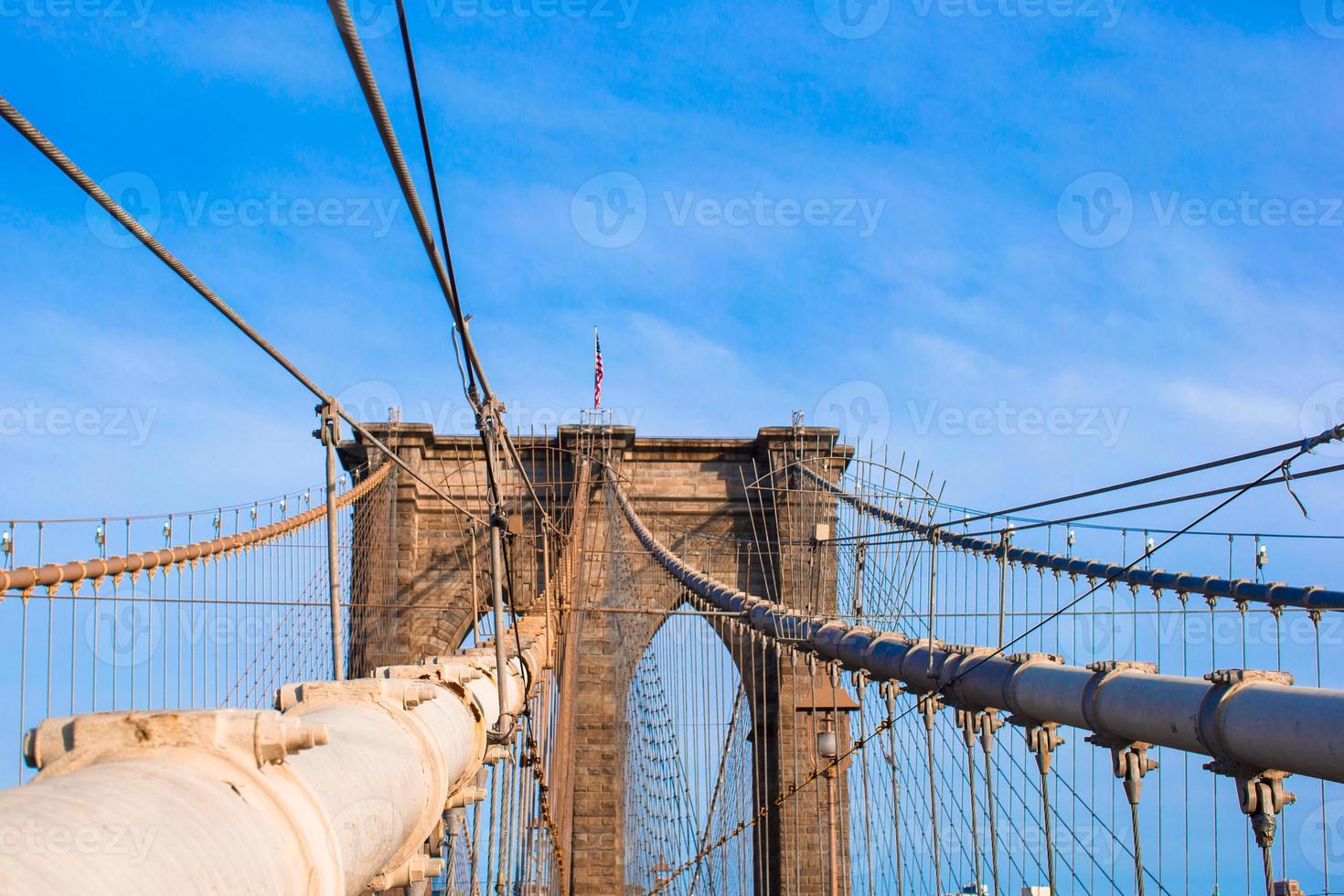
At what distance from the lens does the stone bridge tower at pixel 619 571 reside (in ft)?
64.0

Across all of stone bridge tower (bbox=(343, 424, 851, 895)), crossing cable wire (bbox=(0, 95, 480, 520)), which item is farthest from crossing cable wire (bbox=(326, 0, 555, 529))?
stone bridge tower (bbox=(343, 424, 851, 895))

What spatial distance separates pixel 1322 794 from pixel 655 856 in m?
16.5

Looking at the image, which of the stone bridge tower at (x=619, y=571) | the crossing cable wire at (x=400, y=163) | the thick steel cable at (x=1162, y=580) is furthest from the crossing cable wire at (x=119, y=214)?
the stone bridge tower at (x=619, y=571)

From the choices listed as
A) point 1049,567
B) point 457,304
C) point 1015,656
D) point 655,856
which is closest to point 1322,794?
point 1015,656

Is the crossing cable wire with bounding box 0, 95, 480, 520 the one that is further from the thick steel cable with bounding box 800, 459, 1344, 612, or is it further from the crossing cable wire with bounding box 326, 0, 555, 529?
the thick steel cable with bounding box 800, 459, 1344, 612

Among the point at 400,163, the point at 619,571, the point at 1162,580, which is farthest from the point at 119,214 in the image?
the point at 619,571

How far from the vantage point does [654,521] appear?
72.7ft

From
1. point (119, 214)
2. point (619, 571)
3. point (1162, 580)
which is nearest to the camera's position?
point (119, 214)

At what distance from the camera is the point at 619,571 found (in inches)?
789

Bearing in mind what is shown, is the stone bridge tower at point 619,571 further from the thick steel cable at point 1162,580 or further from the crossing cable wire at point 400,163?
the crossing cable wire at point 400,163

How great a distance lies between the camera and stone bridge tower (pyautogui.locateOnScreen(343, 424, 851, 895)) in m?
19.5

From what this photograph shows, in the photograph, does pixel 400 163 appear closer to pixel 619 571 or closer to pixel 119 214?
pixel 119 214

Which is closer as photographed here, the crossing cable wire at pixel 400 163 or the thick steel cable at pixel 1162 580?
the crossing cable wire at pixel 400 163

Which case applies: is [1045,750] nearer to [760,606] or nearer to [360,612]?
[760,606]
